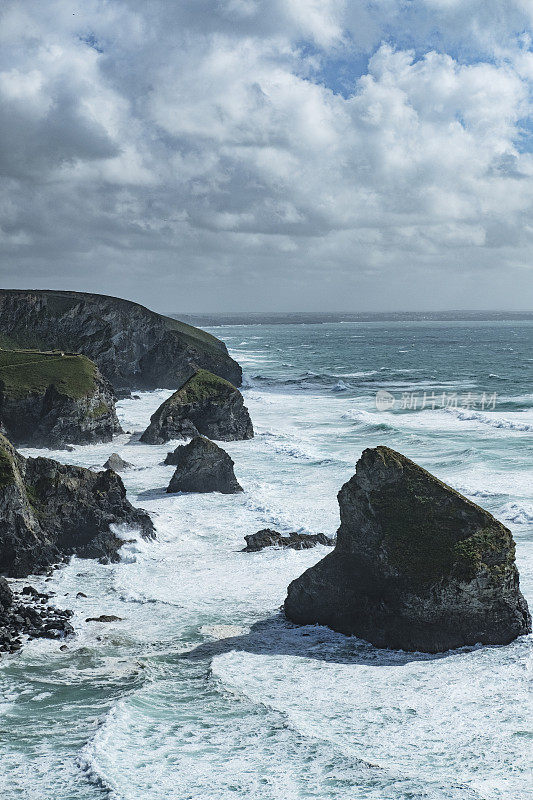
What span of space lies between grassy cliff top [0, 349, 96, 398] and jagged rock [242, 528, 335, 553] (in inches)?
1372

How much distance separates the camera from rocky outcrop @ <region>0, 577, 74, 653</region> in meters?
24.4

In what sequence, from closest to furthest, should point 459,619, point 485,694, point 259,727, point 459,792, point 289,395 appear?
1. point 459,792
2. point 259,727
3. point 485,694
4. point 459,619
5. point 289,395

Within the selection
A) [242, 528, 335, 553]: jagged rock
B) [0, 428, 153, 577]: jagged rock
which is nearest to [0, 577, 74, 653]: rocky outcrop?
[0, 428, 153, 577]: jagged rock

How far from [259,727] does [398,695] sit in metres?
4.36

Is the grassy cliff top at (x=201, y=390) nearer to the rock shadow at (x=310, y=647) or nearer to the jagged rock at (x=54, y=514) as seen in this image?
the jagged rock at (x=54, y=514)

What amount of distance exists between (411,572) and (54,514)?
18417mm

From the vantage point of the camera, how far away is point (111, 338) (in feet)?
360

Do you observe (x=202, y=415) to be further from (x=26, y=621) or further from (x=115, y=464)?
(x=26, y=621)

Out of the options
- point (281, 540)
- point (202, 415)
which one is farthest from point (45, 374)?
point (281, 540)

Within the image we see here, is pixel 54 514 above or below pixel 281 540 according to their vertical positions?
above

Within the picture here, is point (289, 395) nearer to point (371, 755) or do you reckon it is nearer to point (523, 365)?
point (523, 365)

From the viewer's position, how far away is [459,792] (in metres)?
16.1

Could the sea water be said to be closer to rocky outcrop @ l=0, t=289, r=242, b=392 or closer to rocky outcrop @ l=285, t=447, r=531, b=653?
rocky outcrop @ l=285, t=447, r=531, b=653

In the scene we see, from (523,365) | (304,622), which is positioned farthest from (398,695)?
(523,365)
